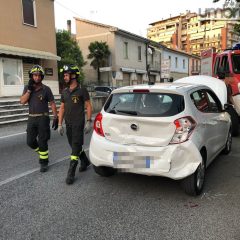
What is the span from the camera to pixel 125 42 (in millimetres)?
34375

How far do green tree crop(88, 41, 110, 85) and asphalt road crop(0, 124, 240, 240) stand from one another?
27486 millimetres

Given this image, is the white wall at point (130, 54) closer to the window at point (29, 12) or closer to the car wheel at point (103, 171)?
the window at point (29, 12)

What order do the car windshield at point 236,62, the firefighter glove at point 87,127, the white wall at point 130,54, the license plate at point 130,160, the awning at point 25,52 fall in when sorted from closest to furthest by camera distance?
the license plate at point 130,160
the firefighter glove at point 87,127
the car windshield at point 236,62
the awning at point 25,52
the white wall at point 130,54

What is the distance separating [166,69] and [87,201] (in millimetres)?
13557

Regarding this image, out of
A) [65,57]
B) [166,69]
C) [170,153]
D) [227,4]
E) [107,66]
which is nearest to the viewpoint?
[170,153]

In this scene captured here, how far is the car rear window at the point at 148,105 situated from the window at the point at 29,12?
592 inches

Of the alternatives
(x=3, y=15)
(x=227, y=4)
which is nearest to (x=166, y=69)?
(x=227, y=4)

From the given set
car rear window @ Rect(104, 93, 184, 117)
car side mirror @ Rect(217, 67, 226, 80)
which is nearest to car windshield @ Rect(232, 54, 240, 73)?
car side mirror @ Rect(217, 67, 226, 80)

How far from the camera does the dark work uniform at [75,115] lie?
4992 mm

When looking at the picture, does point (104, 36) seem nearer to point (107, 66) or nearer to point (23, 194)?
point (107, 66)

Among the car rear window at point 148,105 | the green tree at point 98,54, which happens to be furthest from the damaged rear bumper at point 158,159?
the green tree at point 98,54

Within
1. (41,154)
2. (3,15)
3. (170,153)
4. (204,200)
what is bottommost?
(204,200)

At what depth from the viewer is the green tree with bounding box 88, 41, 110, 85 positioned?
32000mm

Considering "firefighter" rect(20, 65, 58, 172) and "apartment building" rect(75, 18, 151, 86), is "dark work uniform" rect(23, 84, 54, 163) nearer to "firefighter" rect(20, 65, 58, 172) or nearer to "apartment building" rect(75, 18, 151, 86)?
"firefighter" rect(20, 65, 58, 172)
